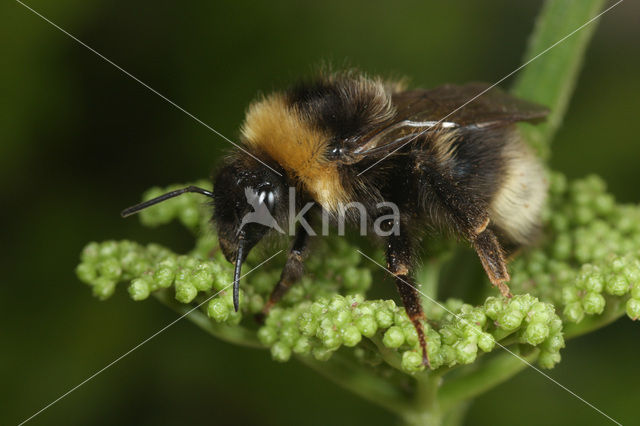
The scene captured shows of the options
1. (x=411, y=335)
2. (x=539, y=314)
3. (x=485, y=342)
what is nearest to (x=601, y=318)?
(x=539, y=314)

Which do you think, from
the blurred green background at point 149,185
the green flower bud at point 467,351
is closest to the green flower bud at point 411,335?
the green flower bud at point 467,351

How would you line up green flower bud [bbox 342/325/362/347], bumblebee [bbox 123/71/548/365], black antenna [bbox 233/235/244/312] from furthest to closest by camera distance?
1. bumblebee [bbox 123/71/548/365]
2. black antenna [bbox 233/235/244/312]
3. green flower bud [bbox 342/325/362/347]

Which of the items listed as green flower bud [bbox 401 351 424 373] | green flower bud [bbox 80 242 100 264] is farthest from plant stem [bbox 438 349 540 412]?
green flower bud [bbox 80 242 100 264]

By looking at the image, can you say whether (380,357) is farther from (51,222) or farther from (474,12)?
(474,12)

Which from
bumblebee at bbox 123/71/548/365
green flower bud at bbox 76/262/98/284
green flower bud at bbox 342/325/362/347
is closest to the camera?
green flower bud at bbox 342/325/362/347

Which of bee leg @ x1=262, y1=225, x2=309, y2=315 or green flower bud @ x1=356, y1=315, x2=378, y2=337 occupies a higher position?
green flower bud @ x1=356, y1=315, x2=378, y2=337

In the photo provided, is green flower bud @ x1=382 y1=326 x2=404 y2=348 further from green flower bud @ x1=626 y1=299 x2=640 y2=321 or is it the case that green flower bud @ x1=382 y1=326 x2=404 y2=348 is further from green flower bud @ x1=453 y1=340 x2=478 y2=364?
green flower bud @ x1=626 y1=299 x2=640 y2=321
